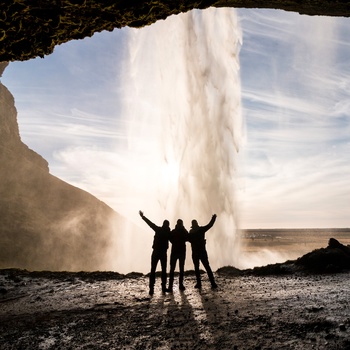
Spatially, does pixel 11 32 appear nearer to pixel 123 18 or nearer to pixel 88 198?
pixel 123 18

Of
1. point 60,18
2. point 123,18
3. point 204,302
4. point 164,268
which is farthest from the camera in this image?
point 164,268

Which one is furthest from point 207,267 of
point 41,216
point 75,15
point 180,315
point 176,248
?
point 41,216

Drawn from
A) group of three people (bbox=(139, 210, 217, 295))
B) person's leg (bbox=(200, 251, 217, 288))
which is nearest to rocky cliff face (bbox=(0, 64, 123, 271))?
group of three people (bbox=(139, 210, 217, 295))

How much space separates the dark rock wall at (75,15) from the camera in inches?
208

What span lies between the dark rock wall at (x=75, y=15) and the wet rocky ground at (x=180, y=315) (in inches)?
240

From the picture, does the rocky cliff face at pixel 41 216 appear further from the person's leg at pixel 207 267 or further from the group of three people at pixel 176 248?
the person's leg at pixel 207 267

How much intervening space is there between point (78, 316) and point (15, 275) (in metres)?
6.88

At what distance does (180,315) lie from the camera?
5.87m

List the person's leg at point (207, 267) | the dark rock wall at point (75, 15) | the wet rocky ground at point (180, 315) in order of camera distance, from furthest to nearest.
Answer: the person's leg at point (207, 267), the dark rock wall at point (75, 15), the wet rocky ground at point (180, 315)

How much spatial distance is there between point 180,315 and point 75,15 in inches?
267

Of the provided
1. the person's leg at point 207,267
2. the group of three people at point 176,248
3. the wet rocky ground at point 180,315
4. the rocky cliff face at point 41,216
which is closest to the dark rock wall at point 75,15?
the group of three people at point 176,248

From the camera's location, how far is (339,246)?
12.7m

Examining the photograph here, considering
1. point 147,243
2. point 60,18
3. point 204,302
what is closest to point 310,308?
point 204,302

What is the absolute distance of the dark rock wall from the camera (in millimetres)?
5277
